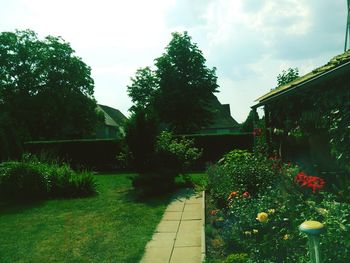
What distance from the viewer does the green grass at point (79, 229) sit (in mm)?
5930

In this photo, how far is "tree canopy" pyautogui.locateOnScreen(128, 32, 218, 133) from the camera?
98.4 ft

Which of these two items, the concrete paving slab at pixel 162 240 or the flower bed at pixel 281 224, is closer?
the flower bed at pixel 281 224

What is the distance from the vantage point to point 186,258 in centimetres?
541

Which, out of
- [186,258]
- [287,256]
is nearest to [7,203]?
[186,258]

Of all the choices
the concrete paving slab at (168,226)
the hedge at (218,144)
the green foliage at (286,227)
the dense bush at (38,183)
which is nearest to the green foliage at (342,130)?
the green foliage at (286,227)

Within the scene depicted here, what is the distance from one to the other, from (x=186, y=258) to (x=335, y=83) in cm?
429

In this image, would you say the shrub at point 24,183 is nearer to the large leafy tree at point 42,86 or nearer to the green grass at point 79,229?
the green grass at point 79,229

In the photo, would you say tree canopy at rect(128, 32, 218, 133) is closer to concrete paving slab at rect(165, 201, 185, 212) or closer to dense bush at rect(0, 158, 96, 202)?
dense bush at rect(0, 158, 96, 202)

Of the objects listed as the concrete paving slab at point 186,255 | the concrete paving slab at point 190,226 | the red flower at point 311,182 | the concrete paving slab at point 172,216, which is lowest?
the concrete paving slab at point 186,255

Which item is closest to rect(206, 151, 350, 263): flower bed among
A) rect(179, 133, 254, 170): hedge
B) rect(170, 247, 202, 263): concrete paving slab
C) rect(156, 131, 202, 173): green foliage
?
rect(170, 247, 202, 263): concrete paving slab

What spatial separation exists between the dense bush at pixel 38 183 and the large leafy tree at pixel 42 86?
20.2 metres

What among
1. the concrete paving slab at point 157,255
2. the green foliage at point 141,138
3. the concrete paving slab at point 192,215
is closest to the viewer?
the concrete paving slab at point 157,255

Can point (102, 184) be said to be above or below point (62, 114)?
below

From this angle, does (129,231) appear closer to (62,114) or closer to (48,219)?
(48,219)
